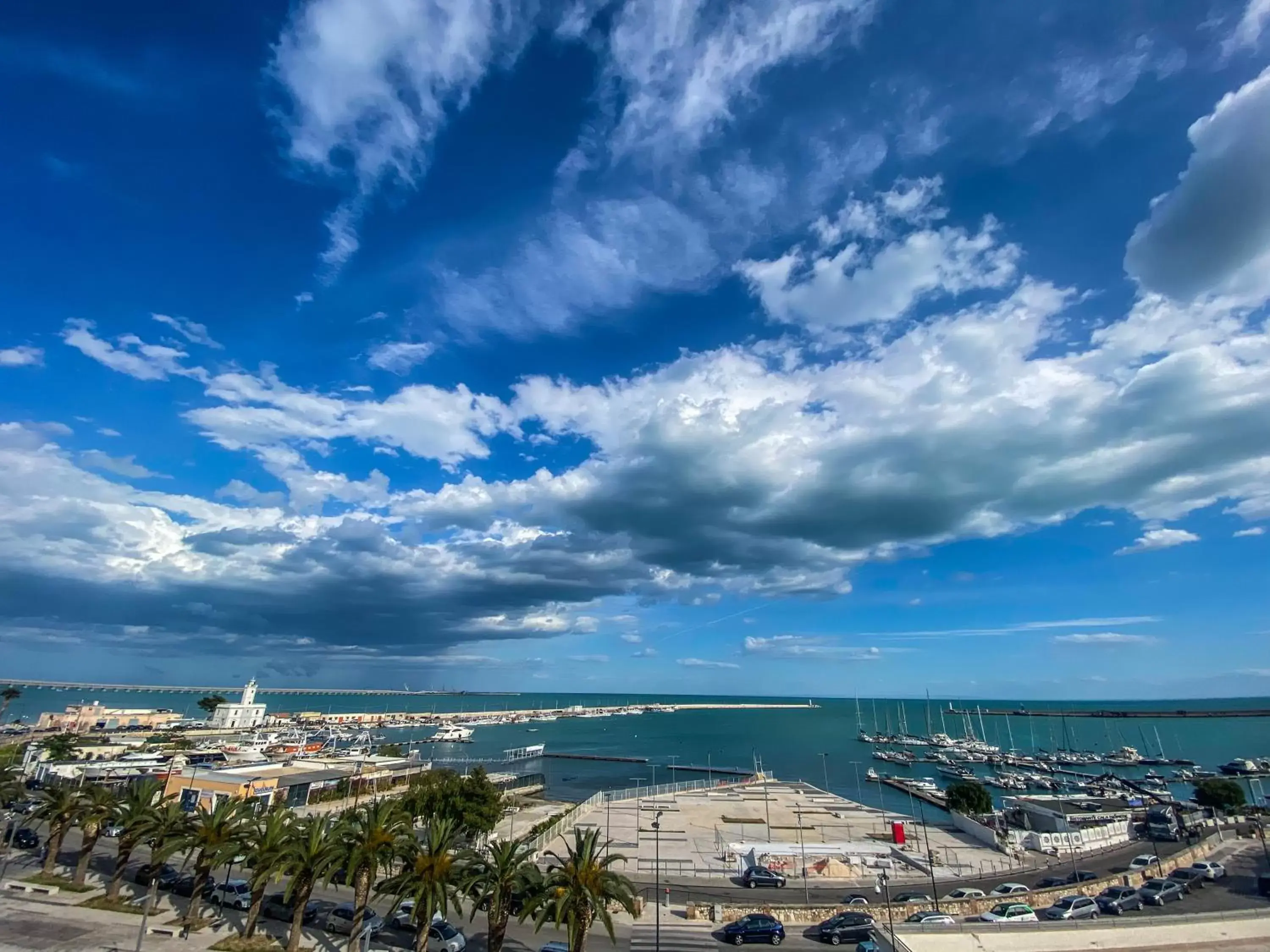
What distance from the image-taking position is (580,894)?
87.2 ft

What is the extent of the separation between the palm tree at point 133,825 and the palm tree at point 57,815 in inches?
167

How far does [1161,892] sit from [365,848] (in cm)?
4835

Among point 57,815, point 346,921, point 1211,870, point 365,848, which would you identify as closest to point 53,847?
point 57,815

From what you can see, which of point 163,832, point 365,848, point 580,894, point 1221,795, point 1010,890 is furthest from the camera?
point 1221,795

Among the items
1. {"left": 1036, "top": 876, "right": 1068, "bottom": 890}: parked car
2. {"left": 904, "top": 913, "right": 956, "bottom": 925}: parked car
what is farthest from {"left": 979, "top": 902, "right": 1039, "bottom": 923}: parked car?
{"left": 1036, "top": 876, "right": 1068, "bottom": 890}: parked car

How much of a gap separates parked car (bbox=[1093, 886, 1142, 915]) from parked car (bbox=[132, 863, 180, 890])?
52933 mm

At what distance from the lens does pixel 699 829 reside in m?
68.3

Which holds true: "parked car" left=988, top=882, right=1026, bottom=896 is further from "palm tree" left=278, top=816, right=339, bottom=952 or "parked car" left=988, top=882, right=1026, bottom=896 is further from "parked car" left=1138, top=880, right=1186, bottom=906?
"palm tree" left=278, top=816, right=339, bottom=952

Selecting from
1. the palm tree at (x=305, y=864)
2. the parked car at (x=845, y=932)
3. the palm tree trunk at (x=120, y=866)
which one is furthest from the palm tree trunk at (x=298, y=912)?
the parked car at (x=845, y=932)

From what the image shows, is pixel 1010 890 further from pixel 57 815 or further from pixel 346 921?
pixel 57 815

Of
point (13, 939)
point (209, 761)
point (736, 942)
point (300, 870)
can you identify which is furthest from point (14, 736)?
point (736, 942)

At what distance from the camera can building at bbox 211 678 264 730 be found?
171625 mm

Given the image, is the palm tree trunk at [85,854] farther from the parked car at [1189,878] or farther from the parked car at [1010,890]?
the parked car at [1189,878]

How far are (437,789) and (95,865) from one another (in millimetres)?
23687
